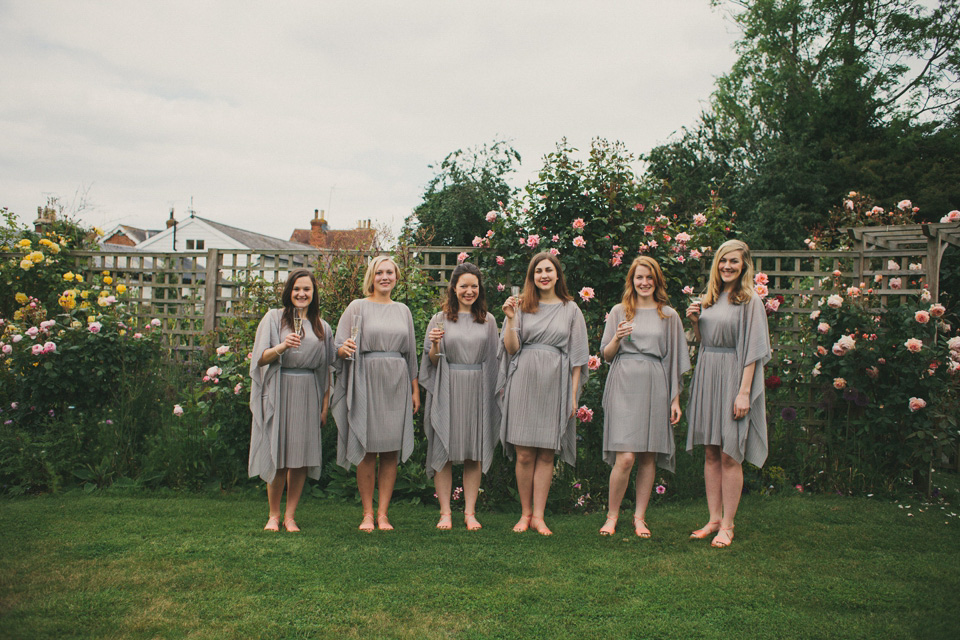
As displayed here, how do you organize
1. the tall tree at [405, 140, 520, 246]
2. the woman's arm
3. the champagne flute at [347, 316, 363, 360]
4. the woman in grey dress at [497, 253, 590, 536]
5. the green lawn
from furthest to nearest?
1. the tall tree at [405, 140, 520, 246]
2. the woman in grey dress at [497, 253, 590, 536]
3. the champagne flute at [347, 316, 363, 360]
4. the woman's arm
5. the green lawn

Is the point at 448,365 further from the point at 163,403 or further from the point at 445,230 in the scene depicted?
the point at 445,230

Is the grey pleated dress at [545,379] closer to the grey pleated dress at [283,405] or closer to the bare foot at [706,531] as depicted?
the bare foot at [706,531]

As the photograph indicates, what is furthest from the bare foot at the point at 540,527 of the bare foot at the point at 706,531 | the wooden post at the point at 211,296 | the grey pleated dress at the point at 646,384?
the wooden post at the point at 211,296

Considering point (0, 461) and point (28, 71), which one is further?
point (28, 71)

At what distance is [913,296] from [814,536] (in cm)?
266

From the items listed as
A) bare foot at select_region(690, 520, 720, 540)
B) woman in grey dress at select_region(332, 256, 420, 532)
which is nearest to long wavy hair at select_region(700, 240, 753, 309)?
bare foot at select_region(690, 520, 720, 540)

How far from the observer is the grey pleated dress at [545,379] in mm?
4203

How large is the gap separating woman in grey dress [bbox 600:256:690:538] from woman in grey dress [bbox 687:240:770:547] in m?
0.16

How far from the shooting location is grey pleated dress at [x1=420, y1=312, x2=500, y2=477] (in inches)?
170

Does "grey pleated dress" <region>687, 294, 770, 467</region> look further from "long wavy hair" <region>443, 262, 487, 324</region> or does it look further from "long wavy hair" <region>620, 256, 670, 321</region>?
"long wavy hair" <region>443, 262, 487, 324</region>


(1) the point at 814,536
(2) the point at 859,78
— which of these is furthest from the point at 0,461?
(2) the point at 859,78

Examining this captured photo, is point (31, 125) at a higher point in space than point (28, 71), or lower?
lower

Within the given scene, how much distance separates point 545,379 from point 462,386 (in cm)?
56

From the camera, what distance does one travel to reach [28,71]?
6.45 metres
